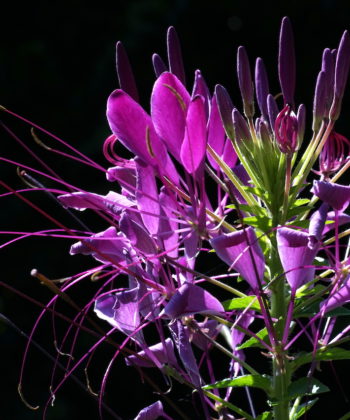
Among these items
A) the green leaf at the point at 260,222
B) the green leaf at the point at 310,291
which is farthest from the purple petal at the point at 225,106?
the green leaf at the point at 310,291

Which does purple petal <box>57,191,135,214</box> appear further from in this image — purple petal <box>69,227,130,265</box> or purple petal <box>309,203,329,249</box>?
purple petal <box>309,203,329,249</box>

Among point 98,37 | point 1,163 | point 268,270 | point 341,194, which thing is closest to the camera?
point 341,194

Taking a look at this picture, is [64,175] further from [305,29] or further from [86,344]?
[305,29]

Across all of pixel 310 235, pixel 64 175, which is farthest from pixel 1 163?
pixel 310 235

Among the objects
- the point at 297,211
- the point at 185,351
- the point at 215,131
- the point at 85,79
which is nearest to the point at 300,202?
the point at 297,211

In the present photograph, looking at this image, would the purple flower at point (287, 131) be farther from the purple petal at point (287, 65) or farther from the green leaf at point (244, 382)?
the green leaf at point (244, 382)

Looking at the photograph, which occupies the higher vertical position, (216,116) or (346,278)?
(216,116)

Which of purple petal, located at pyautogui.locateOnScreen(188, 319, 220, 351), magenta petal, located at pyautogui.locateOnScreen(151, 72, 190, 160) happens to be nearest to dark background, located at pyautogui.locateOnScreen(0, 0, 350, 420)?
purple petal, located at pyautogui.locateOnScreen(188, 319, 220, 351)

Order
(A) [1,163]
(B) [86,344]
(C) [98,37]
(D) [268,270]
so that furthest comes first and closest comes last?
(C) [98,37] → (A) [1,163] → (B) [86,344] → (D) [268,270]
